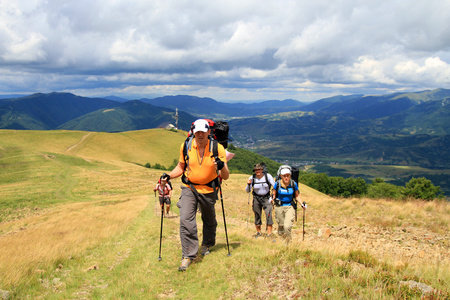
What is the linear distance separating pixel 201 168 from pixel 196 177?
267 millimetres

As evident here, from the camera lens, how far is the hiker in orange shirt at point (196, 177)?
7.00 meters

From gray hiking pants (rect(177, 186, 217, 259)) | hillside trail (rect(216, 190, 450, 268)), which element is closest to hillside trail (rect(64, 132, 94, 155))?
hillside trail (rect(216, 190, 450, 268))

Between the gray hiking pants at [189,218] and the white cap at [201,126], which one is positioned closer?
the white cap at [201,126]

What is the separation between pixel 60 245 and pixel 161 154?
119m

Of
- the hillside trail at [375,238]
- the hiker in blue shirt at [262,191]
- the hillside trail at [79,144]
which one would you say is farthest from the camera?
the hillside trail at [79,144]

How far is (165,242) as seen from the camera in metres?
9.46

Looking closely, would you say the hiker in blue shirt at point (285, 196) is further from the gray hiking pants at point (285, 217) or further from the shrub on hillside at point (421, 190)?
the shrub on hillside at point (421, 190)

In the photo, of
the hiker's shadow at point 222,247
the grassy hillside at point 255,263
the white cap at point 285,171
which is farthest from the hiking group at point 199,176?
the white cap at point 285,171

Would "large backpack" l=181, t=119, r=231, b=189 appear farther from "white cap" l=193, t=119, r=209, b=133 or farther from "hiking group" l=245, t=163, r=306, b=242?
"hiking group" l=245, t=163, r=306, b=242

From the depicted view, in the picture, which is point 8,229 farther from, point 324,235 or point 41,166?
point 41,166

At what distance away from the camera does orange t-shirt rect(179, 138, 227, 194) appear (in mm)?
7031

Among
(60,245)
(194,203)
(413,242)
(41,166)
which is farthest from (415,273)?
(41,166)

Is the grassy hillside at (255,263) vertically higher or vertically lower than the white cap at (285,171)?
lower

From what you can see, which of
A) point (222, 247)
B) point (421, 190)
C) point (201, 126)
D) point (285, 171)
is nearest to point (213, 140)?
point (201, 126)
